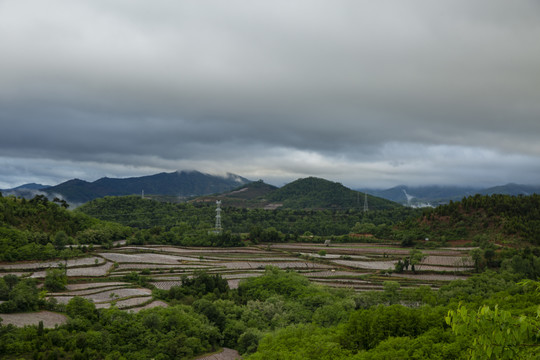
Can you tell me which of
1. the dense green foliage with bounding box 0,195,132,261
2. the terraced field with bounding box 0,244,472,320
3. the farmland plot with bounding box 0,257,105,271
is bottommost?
the terraced field with bounding box 0,244,472,320

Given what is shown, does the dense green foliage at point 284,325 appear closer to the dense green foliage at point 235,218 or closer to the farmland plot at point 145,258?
the farmland plot at point 145,258

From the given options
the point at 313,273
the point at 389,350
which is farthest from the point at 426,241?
the point at 389,350

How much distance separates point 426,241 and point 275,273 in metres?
44.9

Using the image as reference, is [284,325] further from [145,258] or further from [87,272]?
[145,258]

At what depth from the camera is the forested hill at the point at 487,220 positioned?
73.4 m

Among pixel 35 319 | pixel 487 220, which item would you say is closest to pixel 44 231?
pixel 35 319

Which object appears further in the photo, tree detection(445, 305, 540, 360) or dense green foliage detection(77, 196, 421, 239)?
dense green foliage detection(77, 196, 421, 239)

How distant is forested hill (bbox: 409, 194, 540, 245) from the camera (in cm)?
7338

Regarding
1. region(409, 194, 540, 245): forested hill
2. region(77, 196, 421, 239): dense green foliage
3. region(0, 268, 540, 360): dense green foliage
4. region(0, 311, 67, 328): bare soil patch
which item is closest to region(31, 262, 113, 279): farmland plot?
region(0, 268, 540, 360): dense green foliage

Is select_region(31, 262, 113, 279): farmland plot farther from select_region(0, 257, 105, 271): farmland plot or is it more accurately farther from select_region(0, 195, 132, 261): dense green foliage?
select_region(0, 195, 132, 261): dense green foliage

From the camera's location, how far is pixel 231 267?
6366cm

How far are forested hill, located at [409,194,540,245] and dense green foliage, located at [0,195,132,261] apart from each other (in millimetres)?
72854

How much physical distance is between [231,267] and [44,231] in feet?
115

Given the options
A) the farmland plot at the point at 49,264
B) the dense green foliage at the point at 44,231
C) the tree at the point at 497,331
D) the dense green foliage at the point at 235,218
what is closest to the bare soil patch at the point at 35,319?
the farmland plot at the point at 49,264
